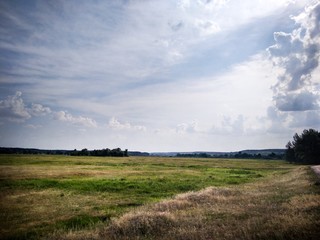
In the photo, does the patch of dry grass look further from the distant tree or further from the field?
the distant tree

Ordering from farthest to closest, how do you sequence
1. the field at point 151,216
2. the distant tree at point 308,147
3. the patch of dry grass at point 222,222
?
the distant tree at point 308,147, the field at point 151,216, the patch of dry grass at point 222,222

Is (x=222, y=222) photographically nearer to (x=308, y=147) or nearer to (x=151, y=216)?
(x=151, y=216)

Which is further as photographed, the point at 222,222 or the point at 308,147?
the point at 308,147

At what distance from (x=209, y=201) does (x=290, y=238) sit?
1033 centimetres

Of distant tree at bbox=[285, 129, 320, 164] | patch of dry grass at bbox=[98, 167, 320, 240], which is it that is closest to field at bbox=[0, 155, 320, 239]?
patch of dry grass at bbox=[98, 167, 320, 240]

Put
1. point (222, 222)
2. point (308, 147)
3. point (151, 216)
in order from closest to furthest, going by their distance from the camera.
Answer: point (222, 222) < point (151, 216) < point (308, 147)

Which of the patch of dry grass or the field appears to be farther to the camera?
Answer: the field

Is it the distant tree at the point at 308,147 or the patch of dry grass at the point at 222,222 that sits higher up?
the distant tree at the point at 308,147

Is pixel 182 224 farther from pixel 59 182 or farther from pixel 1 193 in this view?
pixel 59 182

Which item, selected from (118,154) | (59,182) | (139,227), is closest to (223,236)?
(139,227)

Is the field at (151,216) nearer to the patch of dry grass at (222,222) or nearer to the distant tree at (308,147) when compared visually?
the patch of dry grass at (222,222)

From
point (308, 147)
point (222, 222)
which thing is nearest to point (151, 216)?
point (222, 222)

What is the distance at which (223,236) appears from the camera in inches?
466

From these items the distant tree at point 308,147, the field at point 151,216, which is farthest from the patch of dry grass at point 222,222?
the distant tree at point 308,147
